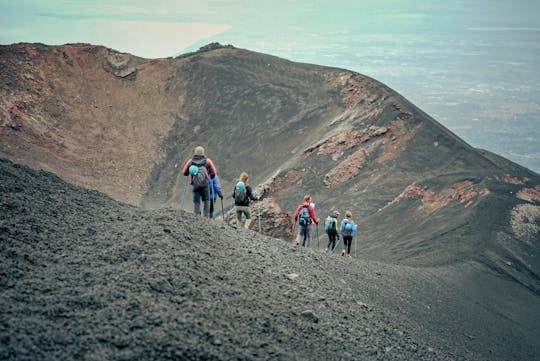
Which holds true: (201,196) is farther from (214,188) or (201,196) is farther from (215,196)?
(215,196)

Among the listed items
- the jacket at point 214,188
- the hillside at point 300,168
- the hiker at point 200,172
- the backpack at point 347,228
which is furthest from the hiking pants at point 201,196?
the backpack at point 347,228

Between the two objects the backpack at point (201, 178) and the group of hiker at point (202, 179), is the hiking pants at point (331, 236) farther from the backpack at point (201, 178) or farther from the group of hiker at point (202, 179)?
the backpack at point (201, 178)

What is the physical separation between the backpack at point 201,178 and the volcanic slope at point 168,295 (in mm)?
1656

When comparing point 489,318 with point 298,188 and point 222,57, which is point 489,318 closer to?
point 298,188

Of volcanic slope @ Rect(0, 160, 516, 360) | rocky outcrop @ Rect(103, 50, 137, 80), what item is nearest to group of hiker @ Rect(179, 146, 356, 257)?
volcanic slope @ Rect(0, 160, 516, 360)

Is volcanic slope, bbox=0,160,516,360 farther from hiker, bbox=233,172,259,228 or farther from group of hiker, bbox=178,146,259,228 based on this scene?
hiker, bbox=233,172,259,228

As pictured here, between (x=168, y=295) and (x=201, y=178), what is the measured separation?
5525 millimetres

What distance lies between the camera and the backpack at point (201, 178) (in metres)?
11.6

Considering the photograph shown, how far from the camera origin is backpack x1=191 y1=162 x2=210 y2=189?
11.6m

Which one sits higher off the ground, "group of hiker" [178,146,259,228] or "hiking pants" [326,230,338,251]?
"group of hiker" [178,146,259,228]

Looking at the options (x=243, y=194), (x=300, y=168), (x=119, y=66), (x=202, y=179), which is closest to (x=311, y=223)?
(x=243, y=194)

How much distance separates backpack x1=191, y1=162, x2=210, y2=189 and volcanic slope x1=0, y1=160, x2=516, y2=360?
166 centimetres

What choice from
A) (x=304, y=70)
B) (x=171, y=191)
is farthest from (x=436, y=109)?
(x=171, y=191)

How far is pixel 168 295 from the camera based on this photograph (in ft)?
20.5
